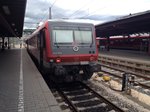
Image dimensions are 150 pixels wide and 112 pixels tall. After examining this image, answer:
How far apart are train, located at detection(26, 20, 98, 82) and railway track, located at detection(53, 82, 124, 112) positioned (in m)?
0.49

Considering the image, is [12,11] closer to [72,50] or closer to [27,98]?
[72,50]

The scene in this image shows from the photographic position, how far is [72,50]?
9.57 m

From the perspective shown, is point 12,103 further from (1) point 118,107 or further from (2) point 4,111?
(1) point 118,107

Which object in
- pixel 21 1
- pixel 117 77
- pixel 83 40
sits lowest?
pixel 117 77

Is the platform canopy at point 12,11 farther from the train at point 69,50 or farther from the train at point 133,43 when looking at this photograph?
the train at point 133,43

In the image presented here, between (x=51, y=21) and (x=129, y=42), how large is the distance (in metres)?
36.5

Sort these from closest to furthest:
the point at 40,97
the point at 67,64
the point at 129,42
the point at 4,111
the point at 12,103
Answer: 1. the point at 4,111
2. the point at 12,103
3. the point at 40,97
4. the point at 67,64
5. the point at 129,42

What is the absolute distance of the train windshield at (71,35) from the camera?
9.47 metres

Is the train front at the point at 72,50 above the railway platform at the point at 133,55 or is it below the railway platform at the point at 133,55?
above

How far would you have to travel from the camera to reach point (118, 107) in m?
6.86

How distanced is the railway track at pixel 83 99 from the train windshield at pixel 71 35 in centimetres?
200

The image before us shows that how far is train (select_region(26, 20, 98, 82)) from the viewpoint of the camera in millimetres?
9266

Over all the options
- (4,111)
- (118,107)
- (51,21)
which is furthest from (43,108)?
(51,21)

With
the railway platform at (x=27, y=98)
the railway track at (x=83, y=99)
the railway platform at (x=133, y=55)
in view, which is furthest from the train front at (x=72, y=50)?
the railway platform at (x=133, y=55)
